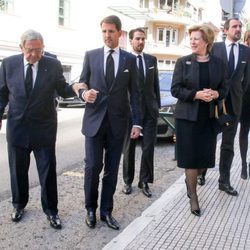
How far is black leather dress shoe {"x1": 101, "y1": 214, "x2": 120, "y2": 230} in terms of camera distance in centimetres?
476

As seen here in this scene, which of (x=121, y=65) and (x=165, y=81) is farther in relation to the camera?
(x=165, y=81)

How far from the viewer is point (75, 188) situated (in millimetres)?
6336

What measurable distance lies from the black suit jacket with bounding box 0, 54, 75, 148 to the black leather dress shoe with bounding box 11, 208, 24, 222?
75 cm

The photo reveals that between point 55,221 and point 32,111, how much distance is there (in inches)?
45.0

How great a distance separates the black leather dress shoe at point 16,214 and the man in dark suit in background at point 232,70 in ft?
8.47

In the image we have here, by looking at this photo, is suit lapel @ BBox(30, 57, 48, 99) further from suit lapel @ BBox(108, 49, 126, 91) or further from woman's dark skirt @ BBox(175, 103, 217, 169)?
woman's dark skirt @ BBox(175, 103, 217, 169)

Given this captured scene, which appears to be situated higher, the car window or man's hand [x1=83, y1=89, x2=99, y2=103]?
man's hand [x1=83, y1=89, x2=99, y2=103]

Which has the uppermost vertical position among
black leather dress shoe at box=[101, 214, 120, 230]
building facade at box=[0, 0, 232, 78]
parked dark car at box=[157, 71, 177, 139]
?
building facade at box=[0, 0, 232, 78]

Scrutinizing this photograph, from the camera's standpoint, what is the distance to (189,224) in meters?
4.70

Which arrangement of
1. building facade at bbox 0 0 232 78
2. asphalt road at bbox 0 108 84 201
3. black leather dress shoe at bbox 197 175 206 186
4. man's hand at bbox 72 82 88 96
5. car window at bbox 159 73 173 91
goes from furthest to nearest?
building facade at bbox 0 0 232 78, car window at bbox 159 73 173 91, asphalt road at bbox 0 108 84 201, black leather dress shoe at bbox 197 175 206 186, man's hand at bbox 72 82 88 96

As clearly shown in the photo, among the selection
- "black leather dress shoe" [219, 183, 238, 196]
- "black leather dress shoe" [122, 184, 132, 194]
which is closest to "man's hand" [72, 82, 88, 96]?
"black leather dress shoe" [122, 184, 132, 194]

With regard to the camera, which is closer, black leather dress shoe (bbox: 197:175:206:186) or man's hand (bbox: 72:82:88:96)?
man's hand (bbox: 72:82:88:96)

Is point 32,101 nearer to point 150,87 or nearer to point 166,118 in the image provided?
point 150,87

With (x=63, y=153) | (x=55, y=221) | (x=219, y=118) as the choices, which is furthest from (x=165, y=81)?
(x=55, y=221)
